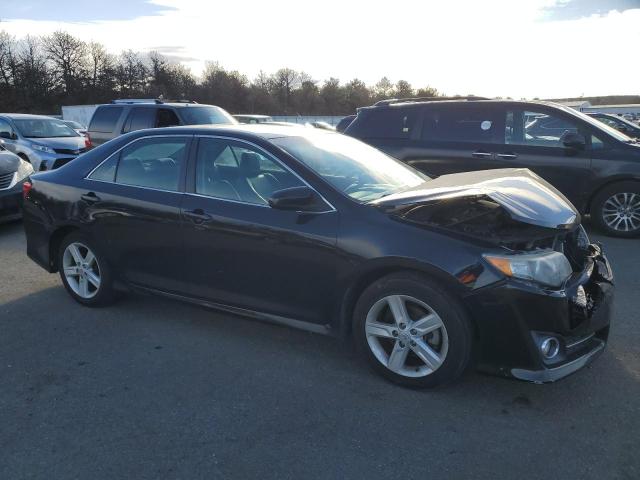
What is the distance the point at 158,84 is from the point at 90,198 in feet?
193

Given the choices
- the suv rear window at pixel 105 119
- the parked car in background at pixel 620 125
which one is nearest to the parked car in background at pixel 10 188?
the suv rear window at pixel 105 119

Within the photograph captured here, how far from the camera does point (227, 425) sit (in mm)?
2896

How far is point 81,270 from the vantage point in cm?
466

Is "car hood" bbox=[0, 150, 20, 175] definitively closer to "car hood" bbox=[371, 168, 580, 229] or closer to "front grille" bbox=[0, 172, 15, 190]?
"front grille" bbox=[0, 172, 15, 190]

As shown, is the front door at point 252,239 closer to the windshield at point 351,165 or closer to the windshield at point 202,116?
the windshield at point 351,165

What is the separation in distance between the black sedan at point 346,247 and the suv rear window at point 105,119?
23.5ft

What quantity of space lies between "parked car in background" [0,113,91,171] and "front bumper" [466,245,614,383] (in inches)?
425

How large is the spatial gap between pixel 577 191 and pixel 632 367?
425cm

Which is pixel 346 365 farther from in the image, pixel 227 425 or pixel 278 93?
pixel 278 93

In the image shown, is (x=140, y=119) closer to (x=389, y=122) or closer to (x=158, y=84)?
(x=389, y=122)

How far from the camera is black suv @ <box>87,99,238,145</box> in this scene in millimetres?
10914

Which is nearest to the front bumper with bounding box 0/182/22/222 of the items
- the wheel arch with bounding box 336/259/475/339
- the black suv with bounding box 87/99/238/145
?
the black suv with bounding box 87/99/238/145

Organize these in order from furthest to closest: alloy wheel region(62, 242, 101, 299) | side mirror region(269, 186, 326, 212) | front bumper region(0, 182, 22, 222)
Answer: front bumper region(0, 182, 22, 222) → alloy wheel region(62, 242, 101, 299) → side mirror region(269, 186, 326, 212)

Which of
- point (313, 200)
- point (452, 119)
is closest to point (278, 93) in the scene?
point (452, 119)
